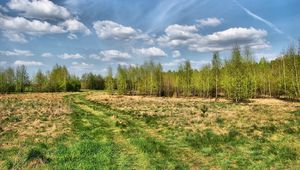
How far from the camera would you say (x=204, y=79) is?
92812 millimetres

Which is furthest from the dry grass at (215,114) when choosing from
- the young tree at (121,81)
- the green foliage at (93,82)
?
the green foliage at (93,82)

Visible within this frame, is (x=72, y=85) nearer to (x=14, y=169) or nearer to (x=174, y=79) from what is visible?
(x=174, y=79)

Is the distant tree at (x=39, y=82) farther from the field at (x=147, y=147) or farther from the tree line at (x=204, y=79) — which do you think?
the field at (x=147, y=147)

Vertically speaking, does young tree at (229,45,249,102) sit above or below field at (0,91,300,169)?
above

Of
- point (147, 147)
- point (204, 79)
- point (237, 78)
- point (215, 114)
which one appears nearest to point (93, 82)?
point (204, 79)

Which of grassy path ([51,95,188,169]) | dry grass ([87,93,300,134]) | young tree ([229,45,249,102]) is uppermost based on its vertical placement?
young tree ([229,45,249,102])

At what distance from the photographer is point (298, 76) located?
70562 mm

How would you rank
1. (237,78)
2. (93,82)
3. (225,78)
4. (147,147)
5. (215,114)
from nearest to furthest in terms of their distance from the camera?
(147,147) < (215,114) < (237,78) < (225,78) < (93,82)

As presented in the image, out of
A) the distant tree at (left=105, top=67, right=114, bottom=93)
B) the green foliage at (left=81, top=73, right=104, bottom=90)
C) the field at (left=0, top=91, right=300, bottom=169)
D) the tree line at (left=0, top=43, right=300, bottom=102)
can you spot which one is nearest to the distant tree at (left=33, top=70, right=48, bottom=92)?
the tree line at (left=0, top=43, right=300, bottom=102)

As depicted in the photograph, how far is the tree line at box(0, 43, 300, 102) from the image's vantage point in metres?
73.3

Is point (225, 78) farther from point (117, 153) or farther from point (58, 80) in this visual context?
point (58, 80)

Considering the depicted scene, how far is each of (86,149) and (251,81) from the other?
2710 inches

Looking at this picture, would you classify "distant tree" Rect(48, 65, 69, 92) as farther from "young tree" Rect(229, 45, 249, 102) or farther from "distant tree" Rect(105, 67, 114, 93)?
"young tree" Rect(229, 45, 249, 102)

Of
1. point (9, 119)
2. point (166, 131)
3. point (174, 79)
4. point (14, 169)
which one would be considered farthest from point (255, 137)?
point (174, 79)
